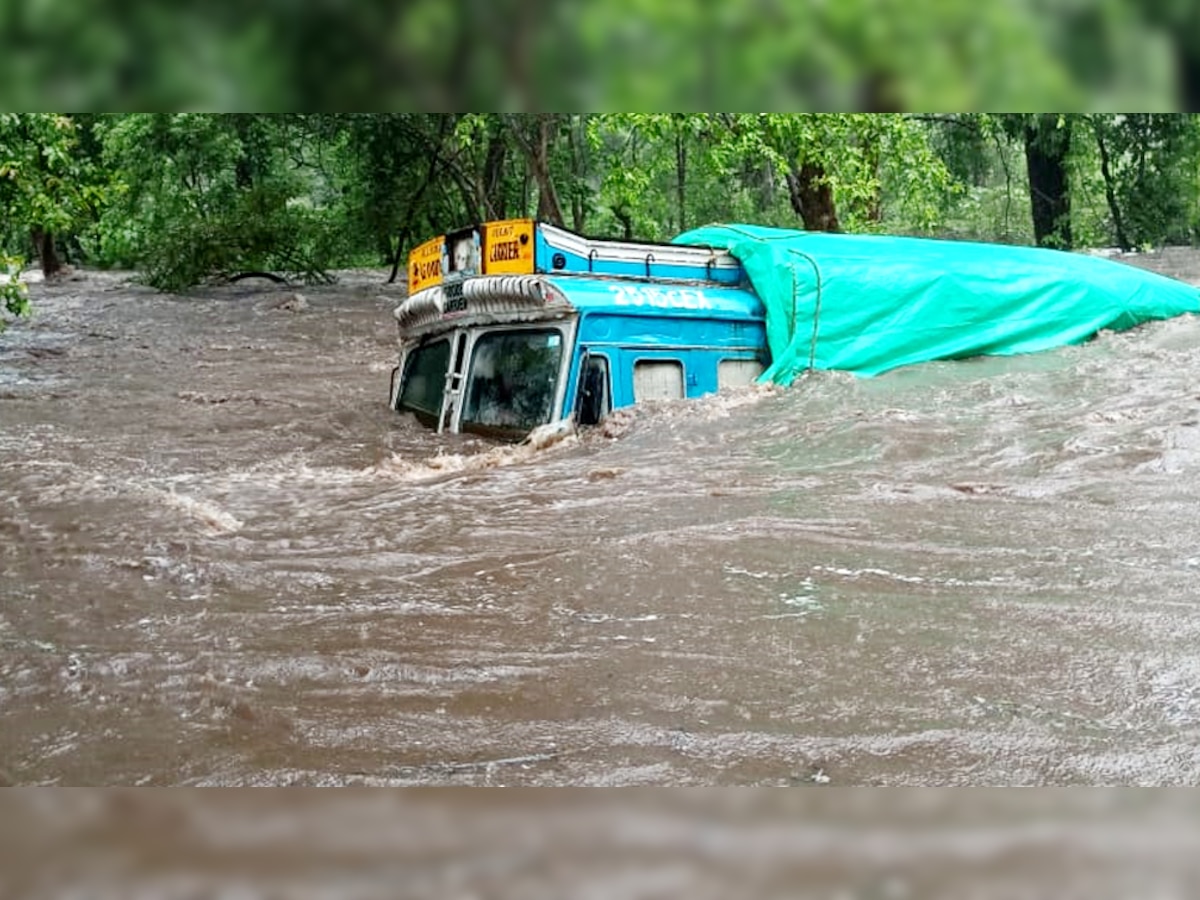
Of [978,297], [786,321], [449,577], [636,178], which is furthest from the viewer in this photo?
[636,178]

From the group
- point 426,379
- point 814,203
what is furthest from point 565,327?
point 814,203

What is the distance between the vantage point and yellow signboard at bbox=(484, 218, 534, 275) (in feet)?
28.2

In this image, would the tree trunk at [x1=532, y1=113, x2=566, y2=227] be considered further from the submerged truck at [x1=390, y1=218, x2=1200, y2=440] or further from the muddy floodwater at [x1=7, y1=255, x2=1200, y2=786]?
the muddy floodwater at [x1=7, y1=255, x2=1200, y2=786]

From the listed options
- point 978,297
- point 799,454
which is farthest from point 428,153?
point 799,454

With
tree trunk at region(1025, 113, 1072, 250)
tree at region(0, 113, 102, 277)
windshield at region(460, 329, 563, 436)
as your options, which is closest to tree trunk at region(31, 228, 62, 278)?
tree at region(0, 113, 102, 277)

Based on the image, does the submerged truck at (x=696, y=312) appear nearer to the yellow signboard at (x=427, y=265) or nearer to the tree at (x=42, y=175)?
the yellow signboard at (x=427, y=265)

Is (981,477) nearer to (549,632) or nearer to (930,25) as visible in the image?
(549,632)

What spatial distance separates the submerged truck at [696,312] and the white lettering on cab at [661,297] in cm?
1

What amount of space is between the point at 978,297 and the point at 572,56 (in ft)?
34.2

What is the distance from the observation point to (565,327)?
8234 mm

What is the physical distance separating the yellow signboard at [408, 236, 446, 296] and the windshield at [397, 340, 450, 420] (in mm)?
558

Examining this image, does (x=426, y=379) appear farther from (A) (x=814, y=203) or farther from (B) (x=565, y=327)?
(A) (x=814, y=203)

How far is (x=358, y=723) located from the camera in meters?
3.43

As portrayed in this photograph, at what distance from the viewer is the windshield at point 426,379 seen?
941cm
